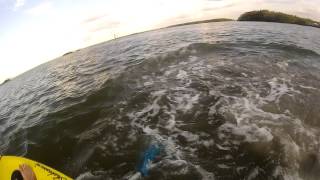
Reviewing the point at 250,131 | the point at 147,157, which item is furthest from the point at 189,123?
the point at 147,157

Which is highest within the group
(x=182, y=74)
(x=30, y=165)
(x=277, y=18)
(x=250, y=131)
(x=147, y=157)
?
(x=30, y=165)

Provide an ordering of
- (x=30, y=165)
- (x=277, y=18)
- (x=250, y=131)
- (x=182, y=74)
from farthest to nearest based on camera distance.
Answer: (x=277, y=18) < (x=182, y=74) < (x=250, y=131) < (x=30, y=165)

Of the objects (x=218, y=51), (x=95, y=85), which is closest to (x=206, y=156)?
(x=95, y=85)

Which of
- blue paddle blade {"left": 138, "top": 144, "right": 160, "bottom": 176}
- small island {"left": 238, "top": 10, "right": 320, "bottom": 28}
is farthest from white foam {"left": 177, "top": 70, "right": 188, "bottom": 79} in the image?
small island {"left": 238, "top": 10, "right": 320, "bottom": 28}

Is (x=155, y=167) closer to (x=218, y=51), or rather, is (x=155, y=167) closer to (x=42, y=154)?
(x=42, y=154)

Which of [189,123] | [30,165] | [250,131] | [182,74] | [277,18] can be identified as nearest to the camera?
[30,165]

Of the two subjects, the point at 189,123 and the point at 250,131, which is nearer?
the point at 250,131

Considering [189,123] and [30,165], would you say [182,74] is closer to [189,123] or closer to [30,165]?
[189,123]

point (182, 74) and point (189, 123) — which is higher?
point (182, 74)
